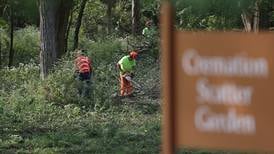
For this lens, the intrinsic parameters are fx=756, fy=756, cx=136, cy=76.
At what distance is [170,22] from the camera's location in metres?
4.81

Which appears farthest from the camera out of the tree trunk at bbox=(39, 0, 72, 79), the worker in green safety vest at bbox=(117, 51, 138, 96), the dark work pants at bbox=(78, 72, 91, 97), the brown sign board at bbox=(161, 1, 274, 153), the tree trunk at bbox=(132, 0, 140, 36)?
the tree trunk at bbox=(132, 0, 140, 36)

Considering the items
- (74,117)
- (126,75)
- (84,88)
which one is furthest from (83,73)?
(74,117)

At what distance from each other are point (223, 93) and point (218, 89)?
0.13ft

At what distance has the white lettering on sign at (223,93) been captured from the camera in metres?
4.60

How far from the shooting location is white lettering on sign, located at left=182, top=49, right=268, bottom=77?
4570mm

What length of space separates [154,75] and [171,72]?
2245 centimetres

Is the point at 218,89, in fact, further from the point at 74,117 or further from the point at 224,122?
the point at 74,117

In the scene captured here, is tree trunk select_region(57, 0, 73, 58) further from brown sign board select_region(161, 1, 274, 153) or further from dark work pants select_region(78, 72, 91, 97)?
brown sign board select_region(161, 1, 274, 153)

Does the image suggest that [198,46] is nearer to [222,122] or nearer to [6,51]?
[222,122]

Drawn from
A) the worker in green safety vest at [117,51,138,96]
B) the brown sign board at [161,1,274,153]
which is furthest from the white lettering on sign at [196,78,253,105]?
the worker in green safety vest at [117,51,138,96]

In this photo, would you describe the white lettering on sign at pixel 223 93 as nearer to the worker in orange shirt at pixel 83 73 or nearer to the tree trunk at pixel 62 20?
the worker in orange shirt at pixel 83 73

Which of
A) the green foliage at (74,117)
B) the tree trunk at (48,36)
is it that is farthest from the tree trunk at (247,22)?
the tree trunk at (48,36)

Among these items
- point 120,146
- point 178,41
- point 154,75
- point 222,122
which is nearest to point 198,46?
point 178,41

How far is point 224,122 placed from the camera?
4.68 metres
